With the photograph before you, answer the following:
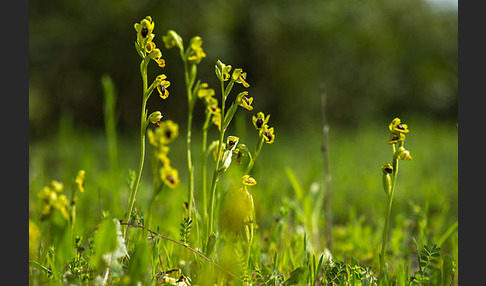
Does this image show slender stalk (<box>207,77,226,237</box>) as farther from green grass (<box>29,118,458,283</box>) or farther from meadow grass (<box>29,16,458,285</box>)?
green grass (<box>29,118,458,283</box>)

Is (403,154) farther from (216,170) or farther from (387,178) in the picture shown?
(216,170)

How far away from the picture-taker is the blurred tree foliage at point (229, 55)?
716cm

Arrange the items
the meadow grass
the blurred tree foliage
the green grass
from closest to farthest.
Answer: the meadow grass, the green grass, the blurred tree foliage

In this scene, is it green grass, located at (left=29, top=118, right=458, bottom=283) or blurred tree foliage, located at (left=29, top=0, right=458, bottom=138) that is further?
blurred tree foliage, located at (left=29, top=0, right=458, bottom=138)

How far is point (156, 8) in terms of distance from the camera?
6625 mm

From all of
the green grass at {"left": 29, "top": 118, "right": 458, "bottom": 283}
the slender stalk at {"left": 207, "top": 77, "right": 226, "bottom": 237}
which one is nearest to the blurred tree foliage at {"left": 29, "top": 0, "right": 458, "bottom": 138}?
the green grass at {"left": 29, "top": 118, "right": 458, "bottom": 283}

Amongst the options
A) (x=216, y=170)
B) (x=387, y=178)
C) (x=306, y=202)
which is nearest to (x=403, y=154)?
(x=387, y=178)

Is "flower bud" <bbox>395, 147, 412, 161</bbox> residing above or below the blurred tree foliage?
below

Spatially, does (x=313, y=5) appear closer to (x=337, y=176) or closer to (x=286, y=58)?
(x=286, y=58)

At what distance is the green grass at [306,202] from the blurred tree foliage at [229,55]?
200cm

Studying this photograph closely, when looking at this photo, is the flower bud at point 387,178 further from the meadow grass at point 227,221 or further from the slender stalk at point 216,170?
the slender stalk at point 216,170

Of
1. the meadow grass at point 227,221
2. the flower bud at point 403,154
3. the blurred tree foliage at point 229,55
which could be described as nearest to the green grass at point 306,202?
the meadow grass at point 227,221

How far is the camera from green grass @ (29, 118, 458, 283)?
156 cm

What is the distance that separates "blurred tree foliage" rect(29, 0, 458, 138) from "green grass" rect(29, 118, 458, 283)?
200 centimetres
